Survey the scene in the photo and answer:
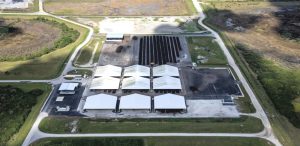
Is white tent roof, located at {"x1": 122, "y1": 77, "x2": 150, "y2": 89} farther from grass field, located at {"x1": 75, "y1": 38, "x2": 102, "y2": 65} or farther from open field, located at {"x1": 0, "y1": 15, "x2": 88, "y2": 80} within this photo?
open field, located at {"x1": 0, "y1": 15, "x2": 88, "y2": 80}

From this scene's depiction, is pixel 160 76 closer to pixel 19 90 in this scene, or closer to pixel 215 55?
pixel 215 55

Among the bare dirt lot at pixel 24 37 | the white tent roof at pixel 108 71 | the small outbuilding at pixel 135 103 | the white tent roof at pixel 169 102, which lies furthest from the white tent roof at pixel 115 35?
the white tent roof at pixel 169 102

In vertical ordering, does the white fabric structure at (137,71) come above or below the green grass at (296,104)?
above

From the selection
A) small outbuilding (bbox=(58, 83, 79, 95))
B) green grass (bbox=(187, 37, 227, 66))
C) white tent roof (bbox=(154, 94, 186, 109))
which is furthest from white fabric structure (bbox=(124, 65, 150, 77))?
green grass (bbox=(187, 37, 227, 66))

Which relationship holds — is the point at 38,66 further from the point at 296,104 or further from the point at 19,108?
the point at 296,104

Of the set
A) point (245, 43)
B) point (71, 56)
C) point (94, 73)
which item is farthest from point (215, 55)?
point (71, 56)

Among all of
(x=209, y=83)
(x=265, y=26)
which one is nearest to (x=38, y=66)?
(x=209, y=83)

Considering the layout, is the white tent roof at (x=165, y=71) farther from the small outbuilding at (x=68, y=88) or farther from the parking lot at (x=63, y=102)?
the small outbuilding at (x=68, y=88)
